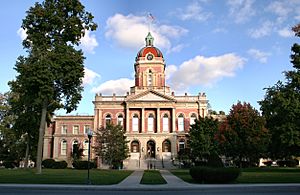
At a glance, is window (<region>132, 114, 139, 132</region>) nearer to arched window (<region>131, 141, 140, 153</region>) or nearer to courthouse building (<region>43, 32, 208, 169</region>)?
courthouse building (<region>43, 32, 208, 169</region>)

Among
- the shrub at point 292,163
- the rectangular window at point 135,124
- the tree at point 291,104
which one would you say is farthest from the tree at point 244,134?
the rectangular window at point 135,124

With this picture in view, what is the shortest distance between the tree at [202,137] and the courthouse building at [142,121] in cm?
1033

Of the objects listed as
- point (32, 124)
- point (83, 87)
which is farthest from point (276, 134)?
point (32, 124)

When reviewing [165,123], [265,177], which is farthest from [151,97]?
[265,177]

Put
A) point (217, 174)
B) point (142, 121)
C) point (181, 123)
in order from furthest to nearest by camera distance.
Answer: point (181, 123) → point (142, 121) → point (217, 174)

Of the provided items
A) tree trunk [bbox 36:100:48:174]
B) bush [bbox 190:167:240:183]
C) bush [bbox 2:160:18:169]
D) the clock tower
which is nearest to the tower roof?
the clock tower

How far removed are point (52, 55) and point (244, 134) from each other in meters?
24.1

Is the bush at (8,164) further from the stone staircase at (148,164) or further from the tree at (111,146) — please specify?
the stone staircase at (148,164)

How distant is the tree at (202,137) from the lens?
158 ft

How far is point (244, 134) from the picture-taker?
39625mm

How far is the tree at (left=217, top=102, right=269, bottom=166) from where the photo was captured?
127ft

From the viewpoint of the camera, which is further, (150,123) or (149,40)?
(149,40)

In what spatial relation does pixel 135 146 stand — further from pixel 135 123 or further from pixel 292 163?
pixel 292 163

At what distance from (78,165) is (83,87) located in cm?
2026
